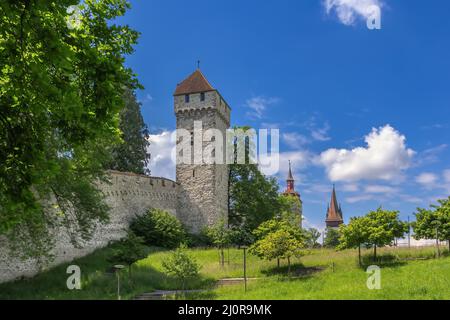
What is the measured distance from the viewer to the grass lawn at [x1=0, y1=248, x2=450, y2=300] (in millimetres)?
17422

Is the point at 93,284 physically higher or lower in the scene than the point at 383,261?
lower

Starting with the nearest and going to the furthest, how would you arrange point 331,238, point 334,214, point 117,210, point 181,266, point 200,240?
point 181,266
point 117,210
point 200,240
point 331,238
point 334,214

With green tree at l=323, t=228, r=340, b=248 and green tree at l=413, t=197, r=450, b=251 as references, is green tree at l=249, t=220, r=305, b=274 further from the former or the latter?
green tree at l=323, t=228, r=340, b=248

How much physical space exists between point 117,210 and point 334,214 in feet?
243

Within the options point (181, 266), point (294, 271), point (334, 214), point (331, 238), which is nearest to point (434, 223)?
point (294, 271)

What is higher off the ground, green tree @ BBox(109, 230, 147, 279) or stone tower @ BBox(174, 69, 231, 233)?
stone tower @ BBox(174, 69, 231, 233)

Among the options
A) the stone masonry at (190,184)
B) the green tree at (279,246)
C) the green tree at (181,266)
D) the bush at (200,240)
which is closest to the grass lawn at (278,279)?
the green tree at (279,246)

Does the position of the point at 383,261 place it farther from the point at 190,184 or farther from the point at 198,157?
the point at 198,157

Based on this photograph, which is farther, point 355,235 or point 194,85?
point 194,85

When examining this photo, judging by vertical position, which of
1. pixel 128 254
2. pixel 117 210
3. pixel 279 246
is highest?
pixel 117 210

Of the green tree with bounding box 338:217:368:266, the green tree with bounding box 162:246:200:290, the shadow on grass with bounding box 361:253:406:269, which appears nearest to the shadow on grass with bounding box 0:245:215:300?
the green tree with bounding box 162:246:200:290

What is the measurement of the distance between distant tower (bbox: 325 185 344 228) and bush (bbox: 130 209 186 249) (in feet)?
222

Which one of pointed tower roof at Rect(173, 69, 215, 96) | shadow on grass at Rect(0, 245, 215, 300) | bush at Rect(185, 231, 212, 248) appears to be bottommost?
shadow on grass at Rect(0, 245, 215, 300)

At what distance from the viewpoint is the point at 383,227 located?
26469 millimetres
